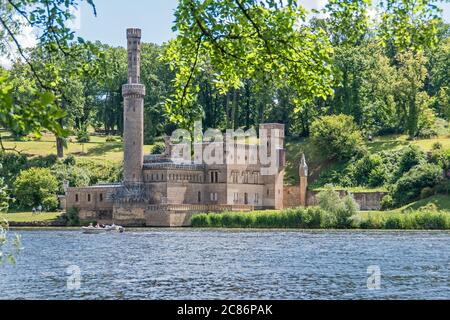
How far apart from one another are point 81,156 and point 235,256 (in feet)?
200

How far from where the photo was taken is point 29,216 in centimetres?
8981

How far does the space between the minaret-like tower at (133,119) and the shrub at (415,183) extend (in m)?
25.5

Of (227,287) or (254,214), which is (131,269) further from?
(254,214)

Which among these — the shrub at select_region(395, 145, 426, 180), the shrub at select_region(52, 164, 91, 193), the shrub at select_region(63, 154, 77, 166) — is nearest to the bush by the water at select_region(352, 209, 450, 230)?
the shrub at select_region(395, 145, 426, 180)

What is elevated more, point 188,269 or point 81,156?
point 81,156

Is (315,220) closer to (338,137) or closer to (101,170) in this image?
(338,137)

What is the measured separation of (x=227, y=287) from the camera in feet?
119

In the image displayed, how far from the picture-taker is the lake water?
3469cm

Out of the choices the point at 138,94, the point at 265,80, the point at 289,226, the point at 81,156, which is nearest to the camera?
the point at 265,80

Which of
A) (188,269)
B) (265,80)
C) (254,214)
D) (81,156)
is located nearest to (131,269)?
(188,269)

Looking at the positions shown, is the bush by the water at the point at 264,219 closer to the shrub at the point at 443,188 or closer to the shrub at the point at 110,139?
the shrub at the point at 443,188

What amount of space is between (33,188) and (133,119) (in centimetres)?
1250

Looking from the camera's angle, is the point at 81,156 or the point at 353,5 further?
the point at 81,156

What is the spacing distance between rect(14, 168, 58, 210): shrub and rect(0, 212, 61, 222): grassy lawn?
6.08 ft
